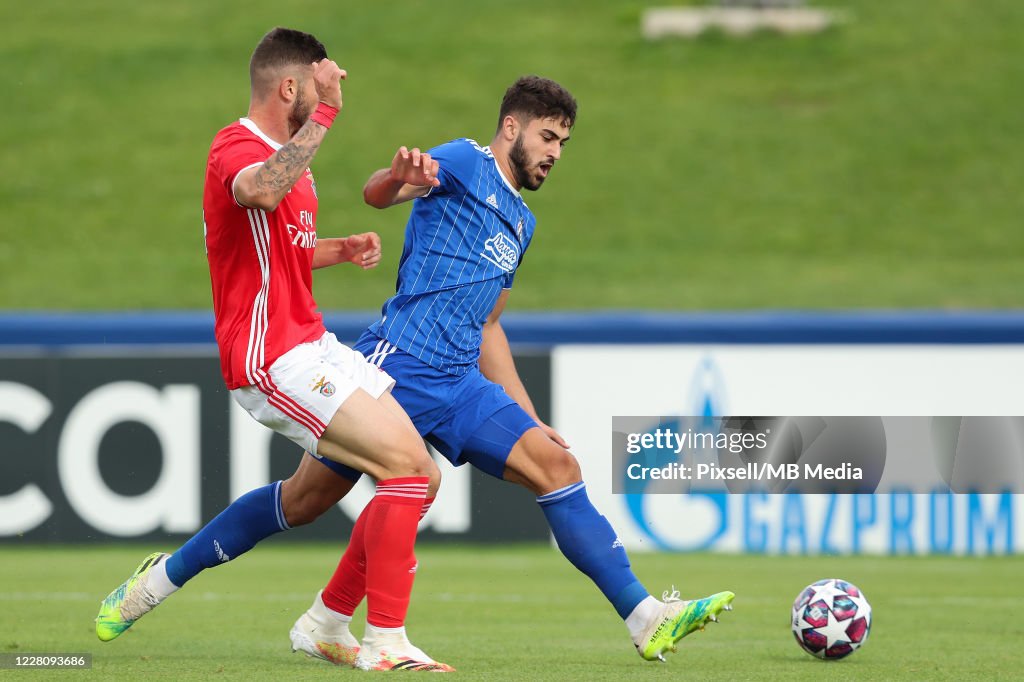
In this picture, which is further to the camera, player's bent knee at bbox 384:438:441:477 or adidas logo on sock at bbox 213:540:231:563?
adidas logo on sock at bbox 213:540:231:563

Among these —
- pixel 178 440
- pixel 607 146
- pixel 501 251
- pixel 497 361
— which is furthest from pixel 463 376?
pixel 607 146

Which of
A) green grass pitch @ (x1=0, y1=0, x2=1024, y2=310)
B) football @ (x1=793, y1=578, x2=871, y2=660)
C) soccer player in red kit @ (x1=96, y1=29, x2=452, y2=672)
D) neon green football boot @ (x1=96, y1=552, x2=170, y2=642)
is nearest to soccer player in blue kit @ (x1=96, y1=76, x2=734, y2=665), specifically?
neon green football boot @ (x1=96, y1=552, x2=170, y2=642)

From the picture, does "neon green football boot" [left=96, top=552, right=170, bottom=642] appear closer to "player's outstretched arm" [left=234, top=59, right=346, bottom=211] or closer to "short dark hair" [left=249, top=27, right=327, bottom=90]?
"player's outstretched arm" [left=234, top=59, right=346, bottom=211]

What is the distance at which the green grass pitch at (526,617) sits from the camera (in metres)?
5.82

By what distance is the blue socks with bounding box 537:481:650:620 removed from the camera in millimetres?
5785

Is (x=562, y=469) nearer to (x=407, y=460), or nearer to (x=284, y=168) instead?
(x=407, y=460)

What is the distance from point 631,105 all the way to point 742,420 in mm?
12091

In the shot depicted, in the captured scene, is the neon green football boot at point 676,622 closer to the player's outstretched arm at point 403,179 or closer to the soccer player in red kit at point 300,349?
the soccer player in red kit at point 300,349

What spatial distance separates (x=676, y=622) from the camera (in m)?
5.63

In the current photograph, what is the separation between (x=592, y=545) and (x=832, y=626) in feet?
3.46

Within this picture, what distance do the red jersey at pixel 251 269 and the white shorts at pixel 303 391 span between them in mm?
47

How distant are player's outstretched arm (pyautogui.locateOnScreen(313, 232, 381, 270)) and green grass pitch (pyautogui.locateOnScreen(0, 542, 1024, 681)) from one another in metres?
1.57

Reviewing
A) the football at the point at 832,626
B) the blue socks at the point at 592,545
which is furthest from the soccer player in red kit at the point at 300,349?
the football at the point at 832,626

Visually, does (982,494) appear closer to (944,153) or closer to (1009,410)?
(1009,410)
